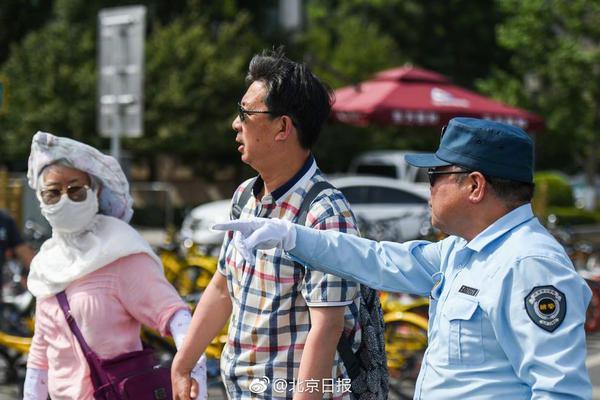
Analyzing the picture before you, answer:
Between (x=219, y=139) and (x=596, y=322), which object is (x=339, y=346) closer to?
(x=596, y=322)

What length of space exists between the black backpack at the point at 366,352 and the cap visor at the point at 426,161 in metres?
0.35

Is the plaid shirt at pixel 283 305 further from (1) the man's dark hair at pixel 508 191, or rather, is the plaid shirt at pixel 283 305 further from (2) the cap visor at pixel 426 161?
(1) the man's dark hair at pixel 508 191

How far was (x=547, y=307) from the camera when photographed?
2186mm

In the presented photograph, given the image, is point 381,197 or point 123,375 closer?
point 123,375

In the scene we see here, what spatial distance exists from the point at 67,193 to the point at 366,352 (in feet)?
3.95

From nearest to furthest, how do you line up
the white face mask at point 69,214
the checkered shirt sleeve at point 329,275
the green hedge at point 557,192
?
the checkered shirt sleeve at point 329,275 < the white face mask at point 69,214 < the green hedge at point 557,192

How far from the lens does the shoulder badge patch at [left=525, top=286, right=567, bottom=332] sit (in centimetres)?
217

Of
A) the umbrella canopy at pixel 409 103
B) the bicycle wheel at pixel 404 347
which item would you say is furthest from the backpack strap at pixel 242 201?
the umbrella canopy at pixel 409 103

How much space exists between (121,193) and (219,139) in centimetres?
2264

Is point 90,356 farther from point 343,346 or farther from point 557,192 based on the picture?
point 557,192

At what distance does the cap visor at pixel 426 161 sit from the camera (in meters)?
2.55

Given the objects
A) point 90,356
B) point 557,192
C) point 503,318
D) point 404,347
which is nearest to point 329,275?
point 503,318

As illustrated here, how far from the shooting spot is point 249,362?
3.01 m

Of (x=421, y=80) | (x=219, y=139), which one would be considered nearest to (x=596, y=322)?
(x=421, y=80)
